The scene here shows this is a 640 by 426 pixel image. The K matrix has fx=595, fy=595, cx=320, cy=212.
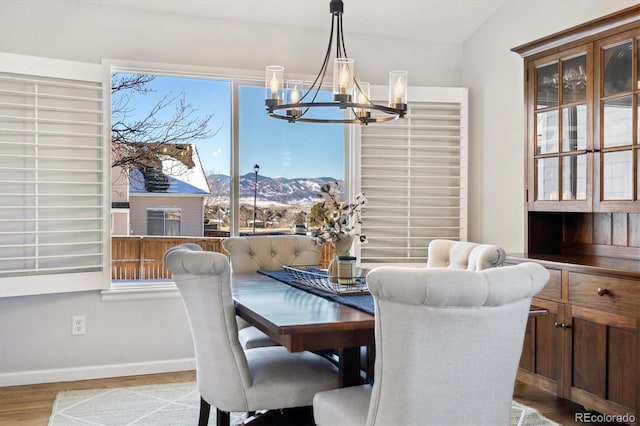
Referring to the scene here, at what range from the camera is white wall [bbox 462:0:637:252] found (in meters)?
4.06

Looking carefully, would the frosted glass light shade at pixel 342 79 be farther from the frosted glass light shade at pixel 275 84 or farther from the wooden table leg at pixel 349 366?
the wooden table leg at pixel 349 366

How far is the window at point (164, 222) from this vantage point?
4184mm

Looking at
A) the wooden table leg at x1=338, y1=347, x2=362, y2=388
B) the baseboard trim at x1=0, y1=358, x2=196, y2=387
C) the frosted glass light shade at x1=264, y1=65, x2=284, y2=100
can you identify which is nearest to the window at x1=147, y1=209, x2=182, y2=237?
the baseboard trim at x1=0, y1=358, x2=196, y2=387

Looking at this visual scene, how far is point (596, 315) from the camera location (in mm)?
2975

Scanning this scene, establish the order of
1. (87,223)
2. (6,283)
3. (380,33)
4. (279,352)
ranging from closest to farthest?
(279,352) → (6,283) → (87,223) → (380,33)

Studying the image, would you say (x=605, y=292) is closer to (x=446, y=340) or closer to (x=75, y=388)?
(x=446, y=340)

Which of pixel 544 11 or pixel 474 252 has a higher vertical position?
pixel 544 11

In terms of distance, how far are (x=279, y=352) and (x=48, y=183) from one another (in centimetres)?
203

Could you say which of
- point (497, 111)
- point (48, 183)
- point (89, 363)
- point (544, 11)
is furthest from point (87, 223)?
point (544, 11)

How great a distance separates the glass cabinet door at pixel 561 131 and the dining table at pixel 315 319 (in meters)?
1.33

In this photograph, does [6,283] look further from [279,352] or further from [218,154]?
[279,352]

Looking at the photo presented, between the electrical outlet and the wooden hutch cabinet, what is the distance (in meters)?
2.75

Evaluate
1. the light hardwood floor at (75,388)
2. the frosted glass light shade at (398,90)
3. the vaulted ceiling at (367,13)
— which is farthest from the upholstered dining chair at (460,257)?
the vaulted ceiling at (367,13)

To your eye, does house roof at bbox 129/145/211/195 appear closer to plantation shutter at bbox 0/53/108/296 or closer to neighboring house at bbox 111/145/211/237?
neighboring house at bbox 111/145/211/237
